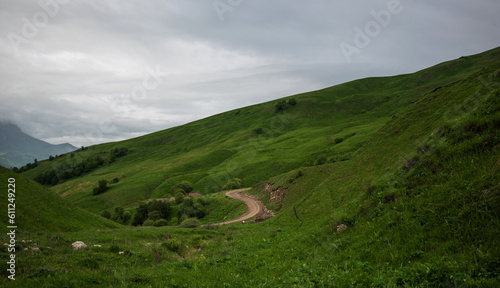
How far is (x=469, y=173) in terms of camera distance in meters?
9.84

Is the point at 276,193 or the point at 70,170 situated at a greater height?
the point at 70,170

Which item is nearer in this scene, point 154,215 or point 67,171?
point 154,215

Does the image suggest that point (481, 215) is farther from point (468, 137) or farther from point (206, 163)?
point (206, 163)

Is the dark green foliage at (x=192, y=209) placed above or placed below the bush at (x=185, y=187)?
below

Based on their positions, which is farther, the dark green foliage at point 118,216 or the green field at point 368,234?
the dark green foliage at point 118,216

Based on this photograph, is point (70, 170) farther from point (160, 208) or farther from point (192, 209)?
point (192, 209)

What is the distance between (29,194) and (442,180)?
4347 cm

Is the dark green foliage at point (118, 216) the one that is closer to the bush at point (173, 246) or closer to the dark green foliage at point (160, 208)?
the dark green foliage at point (160, 208)

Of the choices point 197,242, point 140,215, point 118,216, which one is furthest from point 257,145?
point 197,242

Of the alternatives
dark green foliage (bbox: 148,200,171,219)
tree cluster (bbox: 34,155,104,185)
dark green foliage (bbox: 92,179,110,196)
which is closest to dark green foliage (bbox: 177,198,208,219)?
dark green foliage (bbox: 148,200,171,219)

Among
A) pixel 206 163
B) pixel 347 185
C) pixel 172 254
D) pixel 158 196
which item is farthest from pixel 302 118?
pixel 172 254

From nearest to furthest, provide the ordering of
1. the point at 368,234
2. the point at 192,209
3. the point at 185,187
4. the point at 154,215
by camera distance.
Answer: the point at 368,234 < the point at 192,209 < the point at 154,215 < the point at 185,187

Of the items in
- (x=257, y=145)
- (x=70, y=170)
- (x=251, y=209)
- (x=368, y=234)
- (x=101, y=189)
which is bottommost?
(x=251, y=209)

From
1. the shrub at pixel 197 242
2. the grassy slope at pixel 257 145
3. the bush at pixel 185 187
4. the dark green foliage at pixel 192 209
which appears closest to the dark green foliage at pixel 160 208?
the dark green foliage at pixel 192 209
